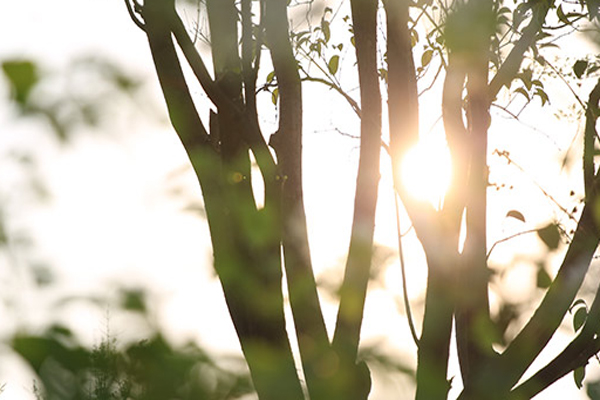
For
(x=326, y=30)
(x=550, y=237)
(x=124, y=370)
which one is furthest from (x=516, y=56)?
(x=124, y=370)

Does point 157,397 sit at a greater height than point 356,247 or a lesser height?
lesser

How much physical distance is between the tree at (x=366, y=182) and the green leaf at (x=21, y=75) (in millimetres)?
960

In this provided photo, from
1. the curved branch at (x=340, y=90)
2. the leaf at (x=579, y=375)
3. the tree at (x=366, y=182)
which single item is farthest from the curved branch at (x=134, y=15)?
the leaf at (x=579, y=375)

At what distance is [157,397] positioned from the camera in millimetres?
610

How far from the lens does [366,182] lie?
9.00 feet

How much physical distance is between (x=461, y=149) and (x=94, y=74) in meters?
2.48

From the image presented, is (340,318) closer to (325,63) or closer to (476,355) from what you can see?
(476,355)

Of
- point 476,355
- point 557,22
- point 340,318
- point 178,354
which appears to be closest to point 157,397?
point 178,354

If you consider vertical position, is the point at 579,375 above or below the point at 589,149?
below

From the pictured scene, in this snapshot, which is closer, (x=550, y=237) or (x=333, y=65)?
(x=550, y=237)

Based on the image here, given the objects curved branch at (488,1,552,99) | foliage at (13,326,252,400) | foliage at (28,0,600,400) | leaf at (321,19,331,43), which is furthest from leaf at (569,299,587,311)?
foliage at (13,326,252,400)

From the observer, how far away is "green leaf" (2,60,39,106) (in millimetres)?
514

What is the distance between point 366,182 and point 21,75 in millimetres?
2267

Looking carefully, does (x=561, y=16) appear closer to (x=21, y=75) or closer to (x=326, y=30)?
(x=326, y=30)
